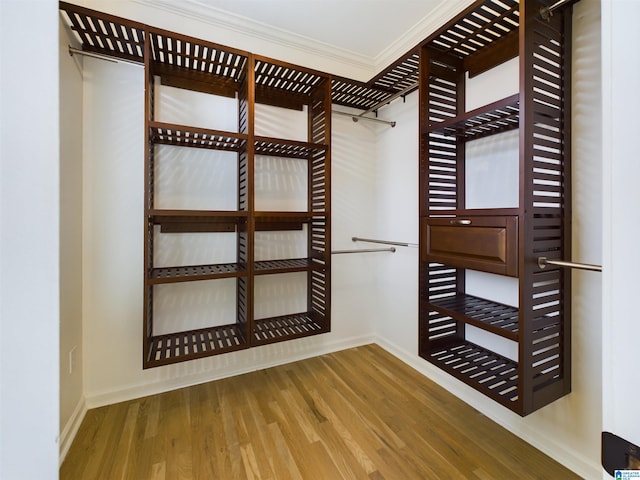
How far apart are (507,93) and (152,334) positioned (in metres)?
2.50

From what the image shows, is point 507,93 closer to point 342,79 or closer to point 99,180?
point 342,79

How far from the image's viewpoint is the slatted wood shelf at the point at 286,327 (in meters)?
1.80

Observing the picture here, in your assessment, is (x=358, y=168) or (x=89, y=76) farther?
(x=358, y=168)

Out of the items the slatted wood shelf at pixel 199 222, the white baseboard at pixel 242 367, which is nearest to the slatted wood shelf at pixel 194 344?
the white baseboard at pixel 242 367

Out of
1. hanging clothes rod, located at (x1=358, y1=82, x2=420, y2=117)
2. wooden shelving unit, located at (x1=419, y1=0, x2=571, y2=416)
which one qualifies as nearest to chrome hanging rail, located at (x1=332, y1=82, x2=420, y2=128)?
hanging clothes rod, located at (x1=358, y1=82, x2=420, y2=117)

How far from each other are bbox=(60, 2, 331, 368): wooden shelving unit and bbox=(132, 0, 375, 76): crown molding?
1.13 feet

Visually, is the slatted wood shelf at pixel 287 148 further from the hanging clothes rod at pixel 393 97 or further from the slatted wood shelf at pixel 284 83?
the hanging clothes rod at pixel 393 97

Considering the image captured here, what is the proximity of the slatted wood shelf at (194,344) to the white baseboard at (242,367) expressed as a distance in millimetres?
314

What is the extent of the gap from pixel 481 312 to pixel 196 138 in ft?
6.30

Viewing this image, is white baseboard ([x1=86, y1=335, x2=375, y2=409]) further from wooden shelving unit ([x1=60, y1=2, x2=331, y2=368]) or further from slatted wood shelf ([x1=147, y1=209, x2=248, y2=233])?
slatted wood shelf ([x1=147, y1=209, x2=248, y2=233])
